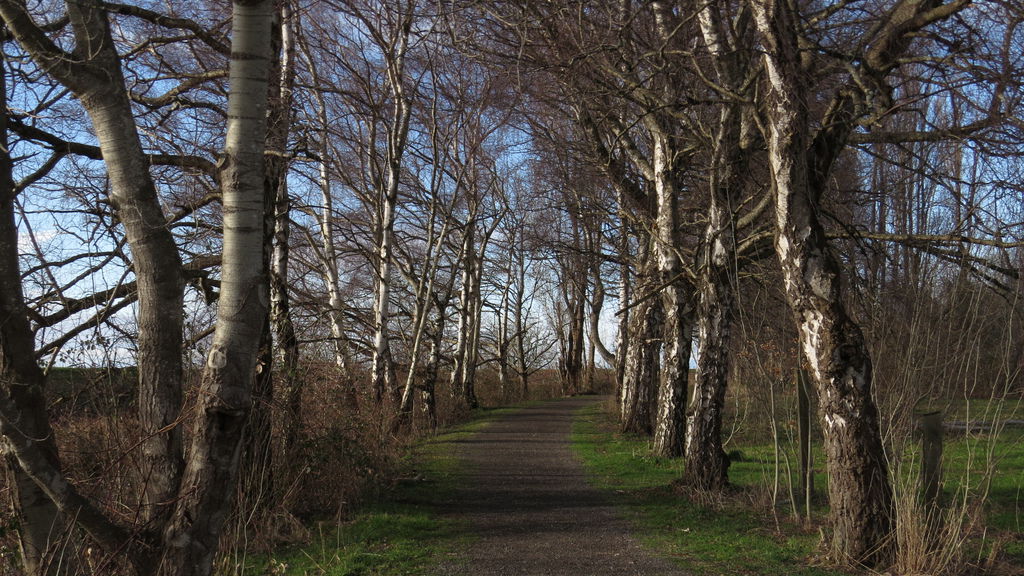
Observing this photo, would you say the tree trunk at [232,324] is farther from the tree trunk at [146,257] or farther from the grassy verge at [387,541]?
the grassy verge at [387,541]

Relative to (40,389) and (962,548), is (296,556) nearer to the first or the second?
(40,389)

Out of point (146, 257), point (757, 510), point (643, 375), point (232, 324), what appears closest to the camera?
point (232, 324)

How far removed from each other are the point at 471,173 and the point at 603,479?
1056 cm

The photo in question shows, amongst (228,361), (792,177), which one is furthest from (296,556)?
(792,177)

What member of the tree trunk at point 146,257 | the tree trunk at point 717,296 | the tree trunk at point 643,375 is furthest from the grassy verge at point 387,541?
the tree trunk at point 643,375

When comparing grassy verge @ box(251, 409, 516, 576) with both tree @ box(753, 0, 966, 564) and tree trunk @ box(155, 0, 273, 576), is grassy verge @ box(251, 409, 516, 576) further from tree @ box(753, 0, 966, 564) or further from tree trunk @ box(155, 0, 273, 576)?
tree @ box(753, 0, 966, 564)

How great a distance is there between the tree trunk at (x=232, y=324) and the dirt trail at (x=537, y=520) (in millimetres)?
2721

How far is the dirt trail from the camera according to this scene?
20.9 feet

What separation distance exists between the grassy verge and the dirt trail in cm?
27

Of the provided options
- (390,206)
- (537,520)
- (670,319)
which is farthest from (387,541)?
(390,206)

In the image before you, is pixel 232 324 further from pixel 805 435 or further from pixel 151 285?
pixel 805 435

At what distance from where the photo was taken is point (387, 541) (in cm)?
728

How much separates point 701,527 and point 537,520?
1736 mm

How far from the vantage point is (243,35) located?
399 centimetres
